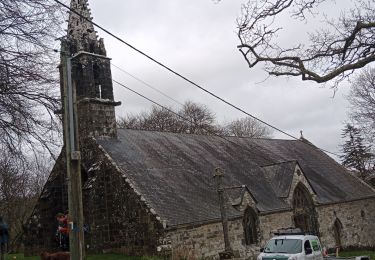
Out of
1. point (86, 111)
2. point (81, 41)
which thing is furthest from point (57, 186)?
point (81, 41)

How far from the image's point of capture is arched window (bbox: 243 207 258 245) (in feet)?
72.4

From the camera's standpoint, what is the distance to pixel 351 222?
99.8 feet

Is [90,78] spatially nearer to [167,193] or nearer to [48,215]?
[48,215]

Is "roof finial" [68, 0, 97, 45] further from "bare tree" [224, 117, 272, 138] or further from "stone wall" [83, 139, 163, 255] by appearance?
"bare tree" [224, 117, 272, 138]

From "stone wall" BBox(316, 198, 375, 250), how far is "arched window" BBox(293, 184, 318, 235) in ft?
1.80

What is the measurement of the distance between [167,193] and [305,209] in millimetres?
10936

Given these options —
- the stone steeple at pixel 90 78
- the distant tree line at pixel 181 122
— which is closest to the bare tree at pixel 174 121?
the distant tree line at pixel 181 122

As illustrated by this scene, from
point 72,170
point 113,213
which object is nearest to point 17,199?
point 113,213

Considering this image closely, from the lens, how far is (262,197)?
80.7 feet

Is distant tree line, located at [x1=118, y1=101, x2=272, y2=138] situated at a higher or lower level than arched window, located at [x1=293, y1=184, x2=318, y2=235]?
higher

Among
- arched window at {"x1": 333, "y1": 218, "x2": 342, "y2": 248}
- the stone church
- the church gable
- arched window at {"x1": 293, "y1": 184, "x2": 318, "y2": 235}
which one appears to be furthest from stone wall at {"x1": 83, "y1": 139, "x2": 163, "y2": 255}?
arched window at {"x1": 333, "y1": 218, "x2": 342, "y2": 248}

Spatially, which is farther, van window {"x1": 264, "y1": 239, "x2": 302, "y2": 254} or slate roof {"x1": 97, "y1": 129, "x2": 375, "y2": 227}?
slate roof {"x1": 97, "y1": 129, "x2": 375, "y2": 227}

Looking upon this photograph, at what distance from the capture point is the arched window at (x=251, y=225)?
72.4ft

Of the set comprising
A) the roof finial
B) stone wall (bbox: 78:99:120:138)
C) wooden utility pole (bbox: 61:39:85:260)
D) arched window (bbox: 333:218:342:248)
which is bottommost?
arched window (bbox: 333:218:342:248)
